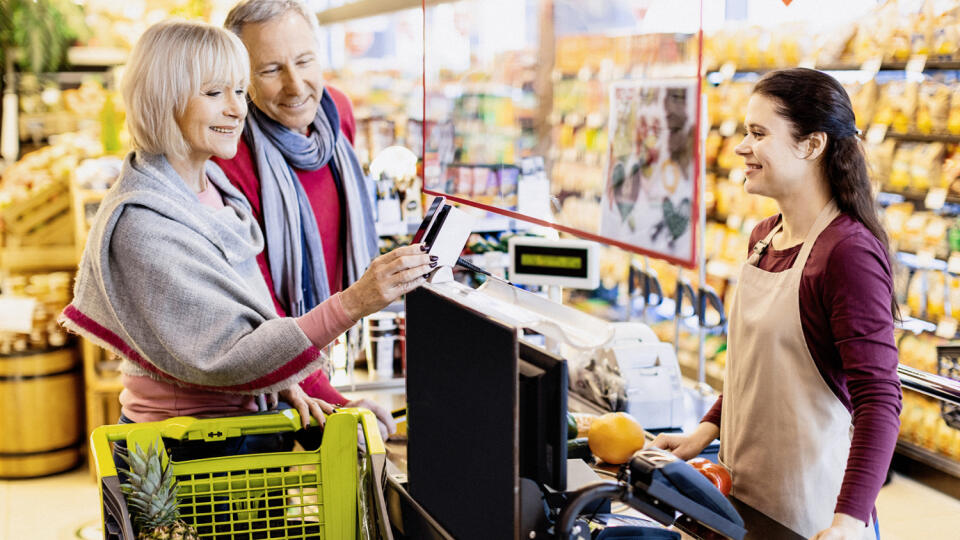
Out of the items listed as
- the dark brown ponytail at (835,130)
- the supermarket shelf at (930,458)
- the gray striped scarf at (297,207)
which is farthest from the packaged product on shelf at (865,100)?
the dark brown ponytail at (835,130)

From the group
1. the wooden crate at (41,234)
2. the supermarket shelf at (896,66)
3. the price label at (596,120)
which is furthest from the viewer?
the wooden crate at (41,234)

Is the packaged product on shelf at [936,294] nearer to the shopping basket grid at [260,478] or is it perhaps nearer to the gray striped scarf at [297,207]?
the gray striped scarf at [297,207]

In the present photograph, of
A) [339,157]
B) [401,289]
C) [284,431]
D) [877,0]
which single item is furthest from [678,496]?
[877,0]

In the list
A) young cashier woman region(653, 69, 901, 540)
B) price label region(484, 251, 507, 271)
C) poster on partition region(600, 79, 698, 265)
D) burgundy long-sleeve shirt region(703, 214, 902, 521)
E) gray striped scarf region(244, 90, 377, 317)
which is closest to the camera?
poster on partition region(600, 79, 698, 265)

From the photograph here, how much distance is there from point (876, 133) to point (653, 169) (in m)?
4.30

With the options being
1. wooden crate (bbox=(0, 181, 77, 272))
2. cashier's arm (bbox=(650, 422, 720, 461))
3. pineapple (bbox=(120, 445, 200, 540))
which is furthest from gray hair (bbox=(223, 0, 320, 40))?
wooden crate (bbox=(0, 181, 77, 272))

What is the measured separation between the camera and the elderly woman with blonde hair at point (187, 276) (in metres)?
1.86

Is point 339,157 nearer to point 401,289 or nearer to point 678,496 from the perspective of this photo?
point 401,289

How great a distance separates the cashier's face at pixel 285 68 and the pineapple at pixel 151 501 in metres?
1.05

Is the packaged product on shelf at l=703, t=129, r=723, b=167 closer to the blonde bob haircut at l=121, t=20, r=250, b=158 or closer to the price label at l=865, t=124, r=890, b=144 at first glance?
the price label at l=865, t=124, r=890, b=144

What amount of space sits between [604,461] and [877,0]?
13.4 ft

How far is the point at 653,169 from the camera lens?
4.20 feet

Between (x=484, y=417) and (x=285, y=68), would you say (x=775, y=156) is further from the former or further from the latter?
(x=285, y=68)

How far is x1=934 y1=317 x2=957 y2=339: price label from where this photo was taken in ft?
15.9
